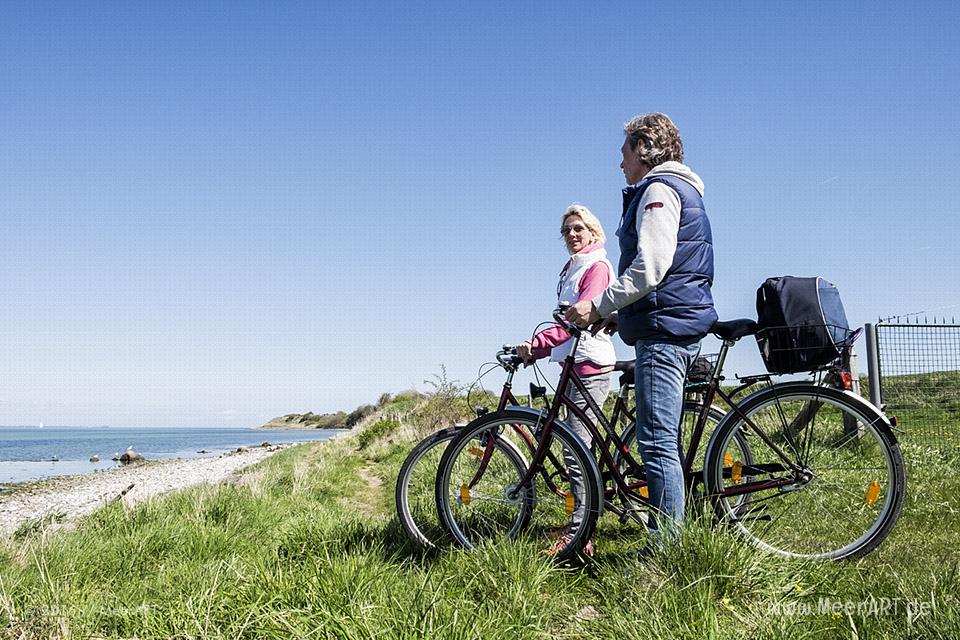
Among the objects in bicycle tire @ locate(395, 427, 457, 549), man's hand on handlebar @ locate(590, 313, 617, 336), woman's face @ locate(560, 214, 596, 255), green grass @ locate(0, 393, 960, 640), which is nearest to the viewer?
green grass @ locate(0, 393, 960, 640)

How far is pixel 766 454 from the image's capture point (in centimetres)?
370

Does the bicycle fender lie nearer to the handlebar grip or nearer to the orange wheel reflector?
the orange wheel reflector

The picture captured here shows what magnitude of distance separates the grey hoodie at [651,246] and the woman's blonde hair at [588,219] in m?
1.19

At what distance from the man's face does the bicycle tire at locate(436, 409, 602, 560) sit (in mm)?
1342

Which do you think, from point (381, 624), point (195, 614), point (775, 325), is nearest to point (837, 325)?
point (775, 325)

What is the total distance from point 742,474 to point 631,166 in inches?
65.8

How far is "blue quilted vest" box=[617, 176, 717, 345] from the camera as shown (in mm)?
3188

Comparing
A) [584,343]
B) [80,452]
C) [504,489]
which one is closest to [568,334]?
[584,343]

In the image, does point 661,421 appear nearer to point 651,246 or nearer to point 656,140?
point 651,246

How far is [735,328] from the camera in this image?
10.8 ft

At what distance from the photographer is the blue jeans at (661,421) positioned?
3.15 m

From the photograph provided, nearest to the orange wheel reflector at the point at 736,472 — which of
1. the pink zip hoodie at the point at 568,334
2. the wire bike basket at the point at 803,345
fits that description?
the wire bike basket at the point at 803,345

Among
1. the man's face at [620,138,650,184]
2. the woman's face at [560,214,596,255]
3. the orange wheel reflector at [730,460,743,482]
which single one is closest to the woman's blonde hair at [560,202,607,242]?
the woman's face at [560,214,596,255]

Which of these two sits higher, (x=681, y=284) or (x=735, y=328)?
(x=681, y=284)
